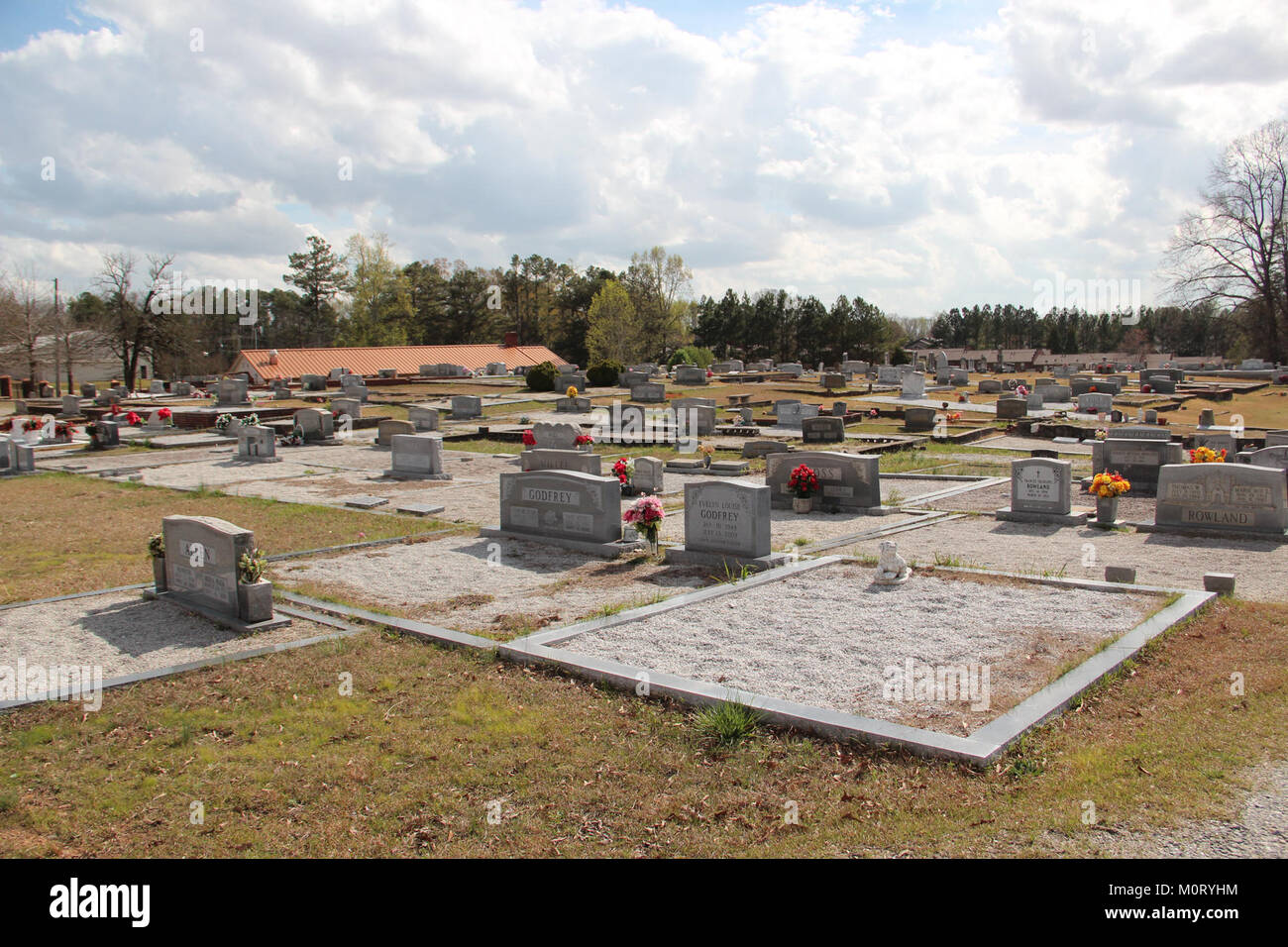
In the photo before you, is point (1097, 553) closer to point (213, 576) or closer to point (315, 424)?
point (213, 576)

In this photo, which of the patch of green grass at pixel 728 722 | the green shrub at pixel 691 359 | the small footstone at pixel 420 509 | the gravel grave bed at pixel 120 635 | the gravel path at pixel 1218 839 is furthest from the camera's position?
the green shrub at pixel 691 359

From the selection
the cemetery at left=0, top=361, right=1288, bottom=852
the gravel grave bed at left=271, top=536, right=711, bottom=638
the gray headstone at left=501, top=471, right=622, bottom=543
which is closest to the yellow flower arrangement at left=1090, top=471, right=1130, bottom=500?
the cemetery at left=0, top=361, right=1288, bottom=852

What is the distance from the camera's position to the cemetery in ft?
22.1

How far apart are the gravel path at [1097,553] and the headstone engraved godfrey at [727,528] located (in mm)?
1630

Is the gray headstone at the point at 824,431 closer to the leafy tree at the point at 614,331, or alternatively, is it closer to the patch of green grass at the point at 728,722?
the patch of green grass at the point at 728,722

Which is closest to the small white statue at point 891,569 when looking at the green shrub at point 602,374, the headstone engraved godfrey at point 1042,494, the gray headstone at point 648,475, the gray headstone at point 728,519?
the gray headstone at point 728,519

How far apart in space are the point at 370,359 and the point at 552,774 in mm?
55288

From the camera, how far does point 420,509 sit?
51.6 feet

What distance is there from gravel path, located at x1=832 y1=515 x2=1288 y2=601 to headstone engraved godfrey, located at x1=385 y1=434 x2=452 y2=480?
11.1m

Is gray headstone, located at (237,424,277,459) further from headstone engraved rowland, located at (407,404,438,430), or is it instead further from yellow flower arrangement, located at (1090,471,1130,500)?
yellow flower arrangement, located at (1090,471,1130,500)

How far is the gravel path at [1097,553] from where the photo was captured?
1040 centimetres

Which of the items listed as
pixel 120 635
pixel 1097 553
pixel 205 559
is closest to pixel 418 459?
pixel 205 559

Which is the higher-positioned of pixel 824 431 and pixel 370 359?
pixel 370 359
